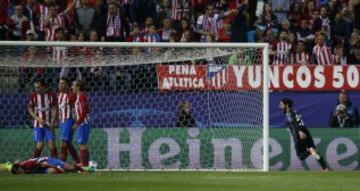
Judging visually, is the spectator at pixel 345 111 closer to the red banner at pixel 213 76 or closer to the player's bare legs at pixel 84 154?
the red banner at pixel 213 76

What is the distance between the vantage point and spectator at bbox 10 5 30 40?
21219 mm

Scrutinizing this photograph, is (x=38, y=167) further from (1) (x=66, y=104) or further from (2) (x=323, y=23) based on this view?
(2) (x=323, y=23)

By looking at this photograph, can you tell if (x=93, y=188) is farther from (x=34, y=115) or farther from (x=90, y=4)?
(x=90, y=4)

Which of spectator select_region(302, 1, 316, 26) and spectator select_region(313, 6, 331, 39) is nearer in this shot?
spectator select_region(313, 6, 331, 39)

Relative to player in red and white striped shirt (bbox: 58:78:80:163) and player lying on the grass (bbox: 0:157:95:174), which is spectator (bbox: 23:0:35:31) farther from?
player lying on the grass (bbox: 0:157:95:174)

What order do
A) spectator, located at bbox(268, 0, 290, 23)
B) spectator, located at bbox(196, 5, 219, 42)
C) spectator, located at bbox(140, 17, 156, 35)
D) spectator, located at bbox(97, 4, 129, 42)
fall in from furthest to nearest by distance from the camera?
spectator, located at bbox(268, 0, 290, 23) → spectator, located at bbox(196, 5, 219, 42) → spectator, located at bbox(97, 4, 129, 42) → spectator, located at bbox(140, 17, 156, 35)

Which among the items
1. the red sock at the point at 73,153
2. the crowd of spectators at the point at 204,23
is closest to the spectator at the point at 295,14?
the crowd of spectators at the point at 204,23

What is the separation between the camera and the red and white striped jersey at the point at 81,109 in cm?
1756

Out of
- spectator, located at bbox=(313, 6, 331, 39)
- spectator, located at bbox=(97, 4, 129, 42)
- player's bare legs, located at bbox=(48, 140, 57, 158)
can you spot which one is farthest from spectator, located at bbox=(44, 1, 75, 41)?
spectator, located at bbox=(313, 6, 331, 39)

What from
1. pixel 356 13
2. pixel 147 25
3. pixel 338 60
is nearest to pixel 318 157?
pixel 338 60

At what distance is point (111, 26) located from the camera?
2184 centimetres

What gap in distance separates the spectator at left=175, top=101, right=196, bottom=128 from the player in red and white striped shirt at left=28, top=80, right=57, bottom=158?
2285 millimetres

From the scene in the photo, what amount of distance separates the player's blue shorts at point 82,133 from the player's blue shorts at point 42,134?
0.50 m

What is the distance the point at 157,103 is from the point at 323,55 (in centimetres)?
494
